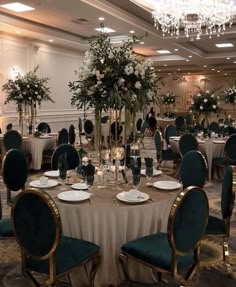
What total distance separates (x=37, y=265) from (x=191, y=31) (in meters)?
8.35

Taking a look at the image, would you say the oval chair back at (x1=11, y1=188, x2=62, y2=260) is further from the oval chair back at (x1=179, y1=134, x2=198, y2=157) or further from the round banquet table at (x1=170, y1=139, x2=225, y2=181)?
the round banquet table at (x1=170, y1=139, x2=225, y2=181)

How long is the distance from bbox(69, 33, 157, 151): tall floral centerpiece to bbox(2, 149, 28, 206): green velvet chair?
111 cm

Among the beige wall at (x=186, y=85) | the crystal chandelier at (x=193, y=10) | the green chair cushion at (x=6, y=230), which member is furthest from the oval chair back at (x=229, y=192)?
the beige wall at (x=186, y=85)

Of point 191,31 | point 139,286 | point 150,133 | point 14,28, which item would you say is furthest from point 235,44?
point 139,286

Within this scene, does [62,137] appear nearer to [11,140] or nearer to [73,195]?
[11,140]

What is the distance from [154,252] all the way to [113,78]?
151cm

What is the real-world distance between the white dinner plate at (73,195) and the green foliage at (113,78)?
795 mm

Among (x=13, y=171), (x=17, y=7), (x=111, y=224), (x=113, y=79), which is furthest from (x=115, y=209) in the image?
(x=17, y=7)

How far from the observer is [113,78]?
3186 mm

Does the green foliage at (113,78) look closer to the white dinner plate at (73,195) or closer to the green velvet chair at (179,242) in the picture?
the white dinner plate at (73,195)

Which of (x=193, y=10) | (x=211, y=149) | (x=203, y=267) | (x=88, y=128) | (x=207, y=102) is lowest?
(x=203, y=267)

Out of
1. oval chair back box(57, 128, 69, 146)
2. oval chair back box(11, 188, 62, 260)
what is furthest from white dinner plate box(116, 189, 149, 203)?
oval chair back box(57, 128, 69, 146)

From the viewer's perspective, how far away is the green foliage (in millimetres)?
3180

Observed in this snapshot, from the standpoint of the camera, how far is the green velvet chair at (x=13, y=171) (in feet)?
12.8
